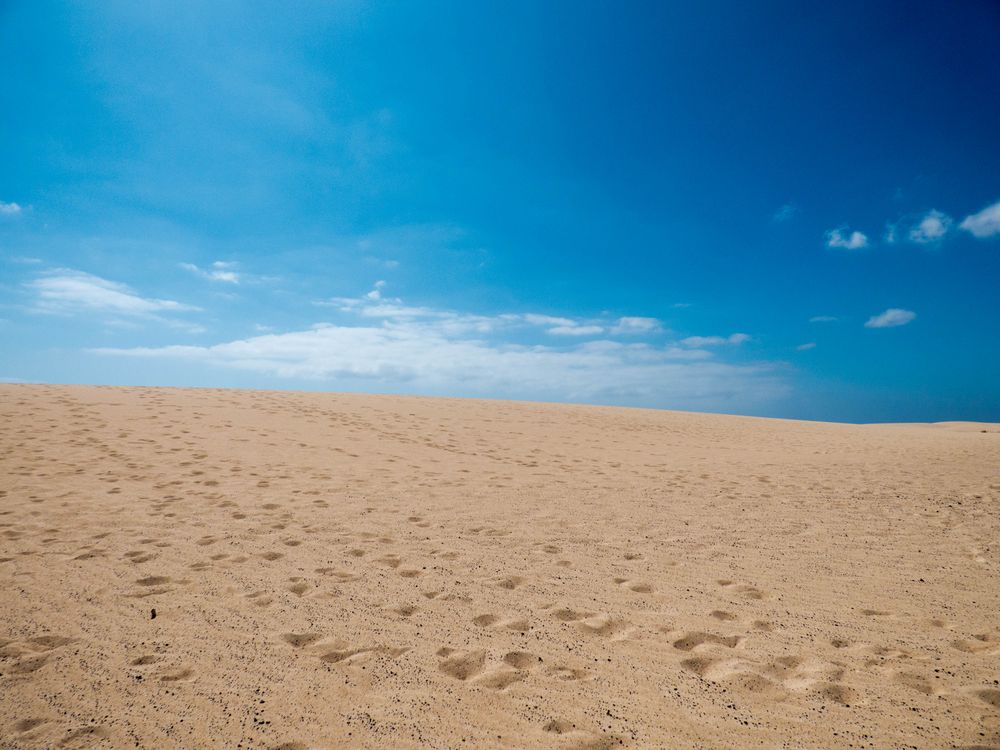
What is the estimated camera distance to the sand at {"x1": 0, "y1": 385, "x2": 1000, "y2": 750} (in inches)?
105

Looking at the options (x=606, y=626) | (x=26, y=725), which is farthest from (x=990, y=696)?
(x=26, y=725)

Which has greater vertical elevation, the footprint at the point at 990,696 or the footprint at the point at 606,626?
the footprint at the point at 990,696

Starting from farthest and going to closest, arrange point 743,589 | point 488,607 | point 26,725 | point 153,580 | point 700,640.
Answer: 1. point 153,580
2. point 743,589
3. point 488,607
4. point 700,640
5. point 26,725

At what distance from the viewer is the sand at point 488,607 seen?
2.66 meters

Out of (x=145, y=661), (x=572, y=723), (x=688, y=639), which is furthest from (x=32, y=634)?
(x=688, y=639)

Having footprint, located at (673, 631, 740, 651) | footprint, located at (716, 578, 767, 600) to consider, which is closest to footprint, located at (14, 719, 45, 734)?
footprint, located at (673, 631, 740, 651)

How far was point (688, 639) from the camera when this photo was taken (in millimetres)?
3521

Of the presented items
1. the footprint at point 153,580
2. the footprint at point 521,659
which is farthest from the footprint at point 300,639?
the footprint at point 153,580

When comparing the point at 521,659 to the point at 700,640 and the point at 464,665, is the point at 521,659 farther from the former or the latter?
the point at 700,640

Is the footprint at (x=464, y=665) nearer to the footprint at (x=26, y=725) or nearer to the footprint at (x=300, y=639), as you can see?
the footprint at (x=300, y=639)

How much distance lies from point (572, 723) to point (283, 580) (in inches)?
127

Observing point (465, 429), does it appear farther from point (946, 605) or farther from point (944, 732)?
point (944, 732)

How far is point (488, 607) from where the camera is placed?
13.4 feet

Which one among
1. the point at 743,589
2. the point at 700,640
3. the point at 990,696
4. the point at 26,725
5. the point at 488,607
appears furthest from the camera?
the point at 743,589
